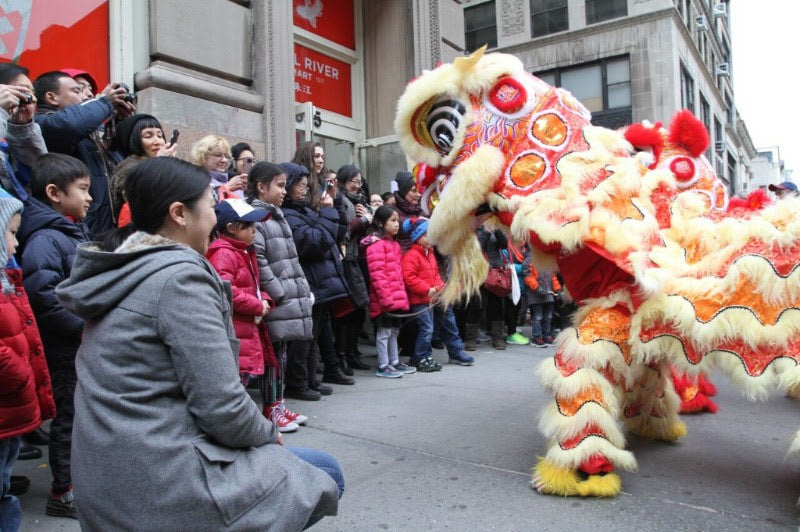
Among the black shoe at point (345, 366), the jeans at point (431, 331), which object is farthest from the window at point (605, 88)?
the black shoe at point (345, 366)

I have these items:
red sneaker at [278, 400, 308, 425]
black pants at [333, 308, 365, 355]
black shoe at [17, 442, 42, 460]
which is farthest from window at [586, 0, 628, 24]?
black shoe at [17, 442, 42, 460]

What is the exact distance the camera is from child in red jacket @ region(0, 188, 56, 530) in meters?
2.23

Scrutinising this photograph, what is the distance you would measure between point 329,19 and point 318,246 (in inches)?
190

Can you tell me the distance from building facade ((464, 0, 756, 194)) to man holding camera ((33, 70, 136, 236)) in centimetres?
1887

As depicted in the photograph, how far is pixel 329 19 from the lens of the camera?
8.45 meters

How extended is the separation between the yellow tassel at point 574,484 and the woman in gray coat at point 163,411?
1.53 metres

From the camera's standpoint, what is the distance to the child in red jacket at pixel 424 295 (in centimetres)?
613

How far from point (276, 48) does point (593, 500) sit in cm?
558

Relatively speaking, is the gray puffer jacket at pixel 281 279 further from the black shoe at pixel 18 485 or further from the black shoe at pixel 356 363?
the black shoe at pixel 356 363

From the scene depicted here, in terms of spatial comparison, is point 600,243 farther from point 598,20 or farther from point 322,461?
point 598,20

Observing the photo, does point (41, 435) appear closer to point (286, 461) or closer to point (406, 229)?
point (286, 461)

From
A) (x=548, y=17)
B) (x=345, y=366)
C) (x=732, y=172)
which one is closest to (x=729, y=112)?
(x=732, y=172)

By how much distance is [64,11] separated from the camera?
5336mm

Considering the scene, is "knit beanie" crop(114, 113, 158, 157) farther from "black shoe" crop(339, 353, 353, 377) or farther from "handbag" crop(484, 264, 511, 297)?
"handbag" crop(484, 264, 511, 297)
